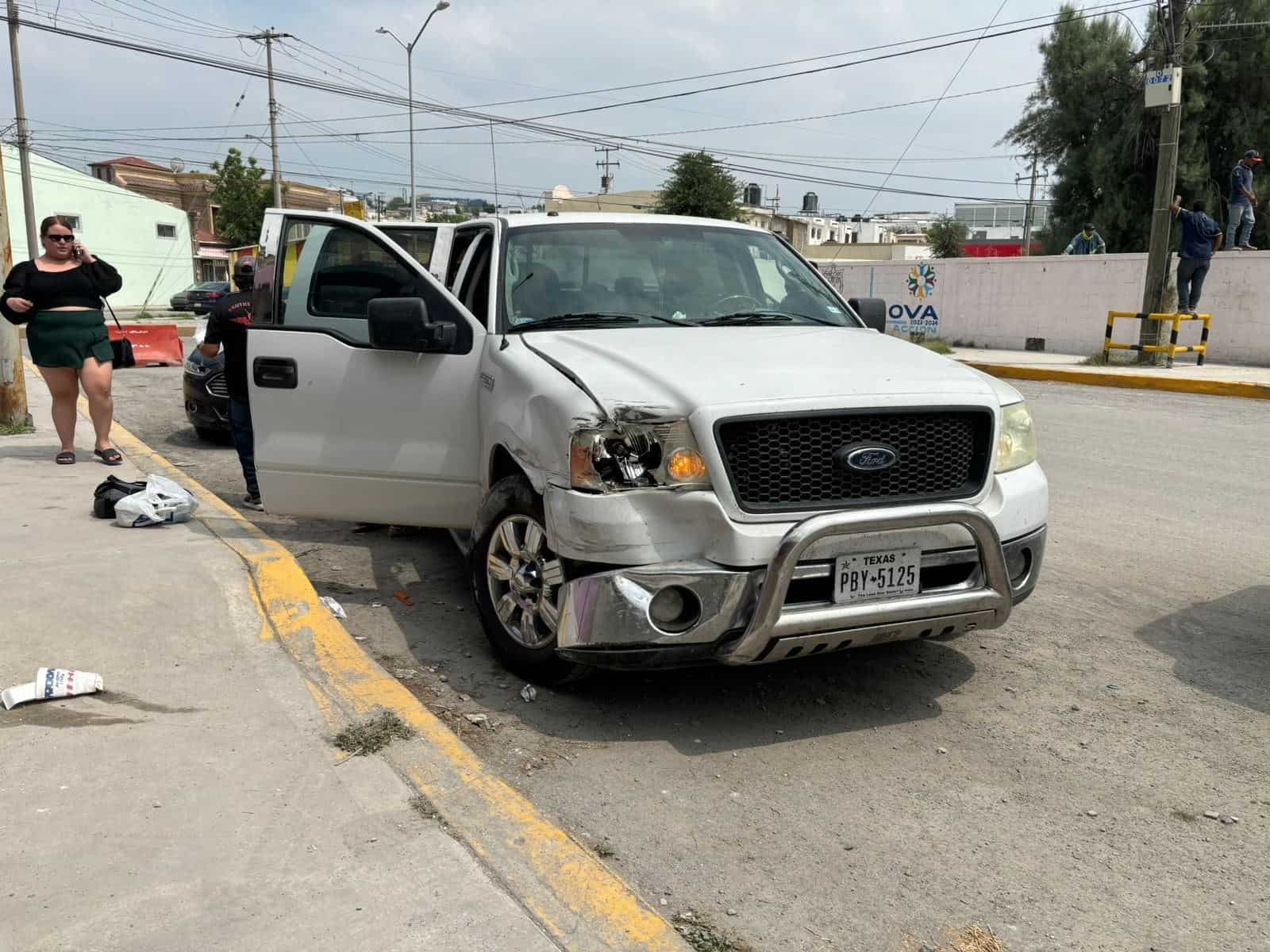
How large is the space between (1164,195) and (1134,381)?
10.7ft

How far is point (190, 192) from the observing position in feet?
254

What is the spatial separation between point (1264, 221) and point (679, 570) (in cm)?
3053

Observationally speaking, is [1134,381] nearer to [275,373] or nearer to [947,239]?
[275,373]

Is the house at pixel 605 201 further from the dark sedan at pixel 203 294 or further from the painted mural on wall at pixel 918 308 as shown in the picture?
the painted mural on wall at pixel 918 308

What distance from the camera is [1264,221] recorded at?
2809 cm

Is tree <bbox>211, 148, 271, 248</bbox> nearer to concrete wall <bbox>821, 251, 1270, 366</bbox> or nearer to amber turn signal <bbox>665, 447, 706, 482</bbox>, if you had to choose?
concrete wall <bbox>821, 251, 1270, 366</bbox>

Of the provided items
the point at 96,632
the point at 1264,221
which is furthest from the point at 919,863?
the point at 1264,221

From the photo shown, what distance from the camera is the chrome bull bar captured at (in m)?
3.33

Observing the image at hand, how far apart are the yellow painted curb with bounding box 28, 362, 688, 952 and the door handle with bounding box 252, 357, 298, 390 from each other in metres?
0.89

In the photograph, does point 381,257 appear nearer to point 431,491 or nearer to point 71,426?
point 431,491

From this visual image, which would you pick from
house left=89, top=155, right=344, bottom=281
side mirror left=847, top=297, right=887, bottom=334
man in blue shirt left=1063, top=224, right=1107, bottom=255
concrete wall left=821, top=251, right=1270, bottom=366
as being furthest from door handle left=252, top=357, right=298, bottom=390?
house left=89, top=155, right=344, bottom=281

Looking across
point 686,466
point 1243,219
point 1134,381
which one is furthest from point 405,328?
point 1243,219

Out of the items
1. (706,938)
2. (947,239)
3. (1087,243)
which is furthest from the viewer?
(947,239)

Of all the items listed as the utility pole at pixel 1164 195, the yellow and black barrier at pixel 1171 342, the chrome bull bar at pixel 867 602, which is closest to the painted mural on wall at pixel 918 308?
the yellow and black barrier at pixel 1171 342
